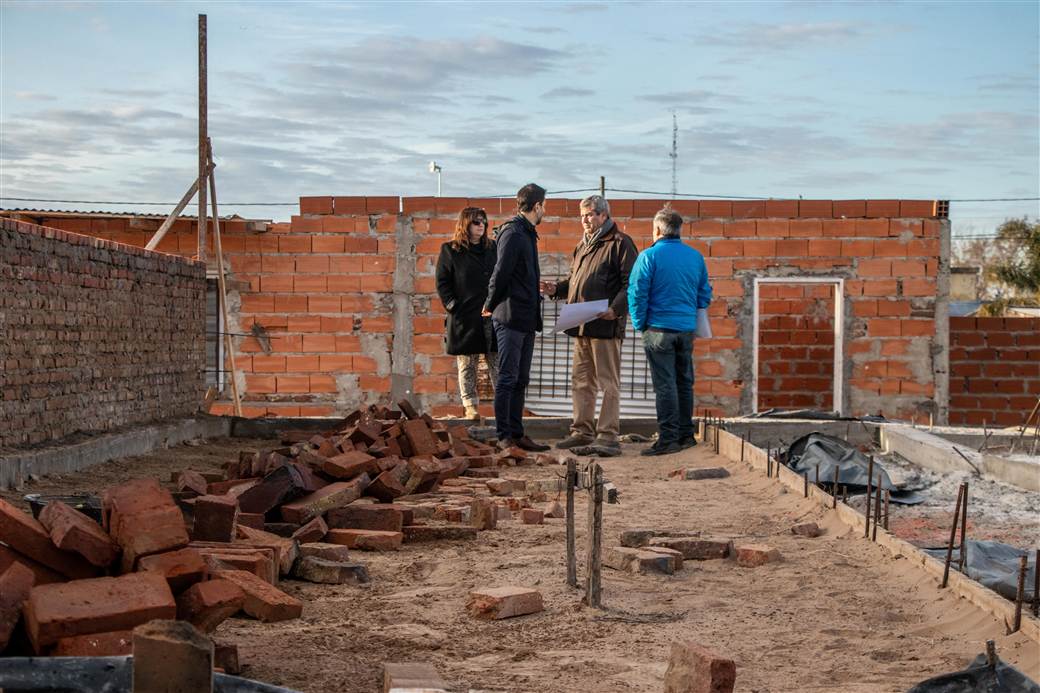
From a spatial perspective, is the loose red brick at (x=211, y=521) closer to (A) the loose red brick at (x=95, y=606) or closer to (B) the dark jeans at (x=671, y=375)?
(A) the loose red brick at (x=95, y=606)

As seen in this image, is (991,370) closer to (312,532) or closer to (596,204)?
(596,204)

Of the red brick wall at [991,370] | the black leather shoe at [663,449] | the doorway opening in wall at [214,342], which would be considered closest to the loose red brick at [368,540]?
the black leather shoe at [663,449]

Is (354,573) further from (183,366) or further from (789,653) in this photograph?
(183,366)

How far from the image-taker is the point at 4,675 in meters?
3.05

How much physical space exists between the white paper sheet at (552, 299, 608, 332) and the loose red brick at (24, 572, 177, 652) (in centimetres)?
554

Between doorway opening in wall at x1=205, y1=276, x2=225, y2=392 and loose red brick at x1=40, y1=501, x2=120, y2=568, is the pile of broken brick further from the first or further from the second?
doorway opening in wall at x1=205, y1=276, x2=225, y2=392

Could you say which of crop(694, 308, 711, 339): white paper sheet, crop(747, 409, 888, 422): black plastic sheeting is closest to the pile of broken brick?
crop(694, 308, 711, 339): white paper sheet

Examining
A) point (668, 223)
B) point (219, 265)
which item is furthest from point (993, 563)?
point (219, 265)

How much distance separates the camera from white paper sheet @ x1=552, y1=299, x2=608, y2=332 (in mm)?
9094

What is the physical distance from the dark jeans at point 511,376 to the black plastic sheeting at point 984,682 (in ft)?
19.6

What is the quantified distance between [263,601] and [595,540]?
110cm

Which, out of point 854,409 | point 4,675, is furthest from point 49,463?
point 854,409

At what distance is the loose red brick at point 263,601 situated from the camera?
421 centimetres

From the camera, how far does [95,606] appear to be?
3.52m
